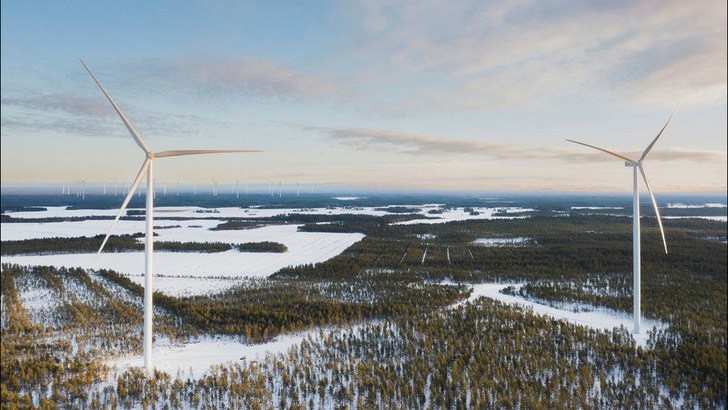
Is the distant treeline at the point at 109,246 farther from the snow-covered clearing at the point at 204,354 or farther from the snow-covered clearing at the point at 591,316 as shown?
the snow-covered clearing at the point at 204,354

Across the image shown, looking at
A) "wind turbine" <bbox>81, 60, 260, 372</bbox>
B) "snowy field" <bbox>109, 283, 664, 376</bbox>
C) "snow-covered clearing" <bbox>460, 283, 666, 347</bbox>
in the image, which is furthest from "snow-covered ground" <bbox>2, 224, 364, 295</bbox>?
"snow-covered clearing" <bbox>460, 283, 666, 347</bbox>

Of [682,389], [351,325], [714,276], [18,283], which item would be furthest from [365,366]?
[714,276]

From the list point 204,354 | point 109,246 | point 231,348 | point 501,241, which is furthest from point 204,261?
point 501,241

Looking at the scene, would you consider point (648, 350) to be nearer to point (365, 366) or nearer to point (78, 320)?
point (365, 366)

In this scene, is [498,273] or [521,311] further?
[498,273]

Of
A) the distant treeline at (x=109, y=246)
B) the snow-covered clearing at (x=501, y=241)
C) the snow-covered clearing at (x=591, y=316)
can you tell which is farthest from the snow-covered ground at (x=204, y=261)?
the snow-covered clearing at (x=591, y=316)

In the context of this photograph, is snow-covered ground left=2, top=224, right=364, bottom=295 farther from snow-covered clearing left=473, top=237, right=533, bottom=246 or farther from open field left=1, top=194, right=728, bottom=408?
snow-covered clearing left=473, top=237, right=533, bottom=246

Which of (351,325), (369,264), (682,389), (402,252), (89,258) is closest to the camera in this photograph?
(682,389)
